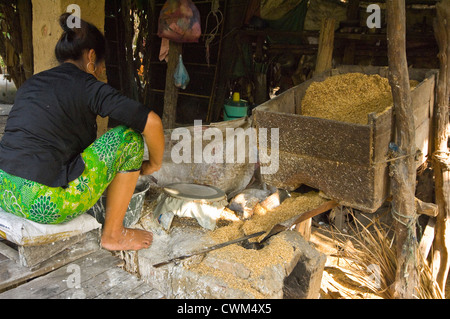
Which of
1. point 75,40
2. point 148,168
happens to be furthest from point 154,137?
point 75,40

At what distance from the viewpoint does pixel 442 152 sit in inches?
121

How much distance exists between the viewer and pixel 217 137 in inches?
150

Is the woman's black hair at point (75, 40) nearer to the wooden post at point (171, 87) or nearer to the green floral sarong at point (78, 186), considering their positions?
the green floral sarong at point (78, 186)

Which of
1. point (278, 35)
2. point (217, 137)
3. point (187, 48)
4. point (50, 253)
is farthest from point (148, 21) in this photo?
point (50, 253)

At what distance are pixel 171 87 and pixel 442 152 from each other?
3.54 metres

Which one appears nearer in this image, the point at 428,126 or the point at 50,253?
the point at 50,253

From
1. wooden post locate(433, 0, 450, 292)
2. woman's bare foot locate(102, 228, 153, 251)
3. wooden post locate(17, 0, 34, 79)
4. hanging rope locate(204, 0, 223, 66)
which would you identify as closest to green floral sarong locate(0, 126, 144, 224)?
woman's bare foot locate(102, 228, 153, 251)

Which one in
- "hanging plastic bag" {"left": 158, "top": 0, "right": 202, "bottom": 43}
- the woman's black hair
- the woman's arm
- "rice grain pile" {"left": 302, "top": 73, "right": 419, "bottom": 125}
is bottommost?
the woman's arm

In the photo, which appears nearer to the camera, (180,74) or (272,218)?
(272,218)

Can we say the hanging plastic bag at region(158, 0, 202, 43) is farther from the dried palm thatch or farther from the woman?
the dried palm thatch

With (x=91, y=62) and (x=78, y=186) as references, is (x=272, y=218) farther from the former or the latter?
(x=91, y=62)

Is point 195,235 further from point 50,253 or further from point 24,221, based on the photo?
point 24,221

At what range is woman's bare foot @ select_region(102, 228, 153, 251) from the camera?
2.46m

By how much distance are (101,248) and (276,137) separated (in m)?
1.34
